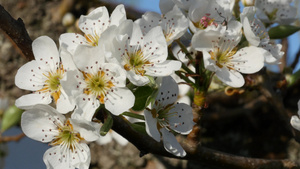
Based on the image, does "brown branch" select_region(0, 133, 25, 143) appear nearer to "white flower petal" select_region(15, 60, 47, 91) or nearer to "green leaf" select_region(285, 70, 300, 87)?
"white flower petal" select_region(15, 60, 47, 91)

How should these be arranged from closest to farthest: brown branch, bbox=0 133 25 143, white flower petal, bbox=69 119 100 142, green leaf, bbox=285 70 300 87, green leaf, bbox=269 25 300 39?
white flower petal, bbox=69 119 100 142 < green leaf, bbox=269 25 300 39 < green leaf, bbox=285 70 300 87 < brown branch, bbox=0 133 25 143

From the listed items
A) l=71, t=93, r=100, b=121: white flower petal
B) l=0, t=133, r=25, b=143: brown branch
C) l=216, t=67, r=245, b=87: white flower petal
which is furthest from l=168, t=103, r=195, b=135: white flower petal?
l=0, t=133, r=25, b=143: brown branch

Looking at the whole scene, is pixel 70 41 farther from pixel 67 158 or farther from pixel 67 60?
pixel 67 158

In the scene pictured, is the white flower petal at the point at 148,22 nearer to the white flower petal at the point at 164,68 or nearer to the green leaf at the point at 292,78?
the white flower petal at the point at 164,68

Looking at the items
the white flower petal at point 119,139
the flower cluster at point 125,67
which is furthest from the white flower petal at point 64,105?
the white flower petal at point 119,139

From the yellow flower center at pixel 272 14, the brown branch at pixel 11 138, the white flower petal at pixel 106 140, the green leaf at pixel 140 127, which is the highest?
the green leaf at pixel 140 127

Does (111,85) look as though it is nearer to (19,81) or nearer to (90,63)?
(90,63)

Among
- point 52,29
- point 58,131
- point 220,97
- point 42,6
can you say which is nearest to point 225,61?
point 58,131
